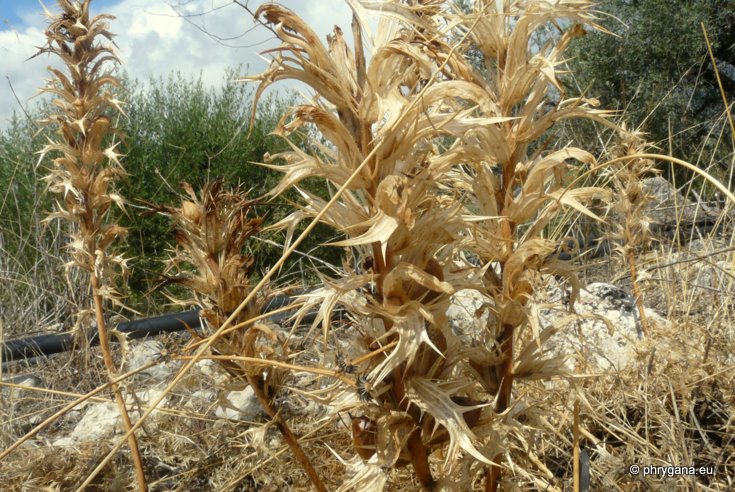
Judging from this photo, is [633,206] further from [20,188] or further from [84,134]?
[20,188]

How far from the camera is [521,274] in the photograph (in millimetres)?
1117

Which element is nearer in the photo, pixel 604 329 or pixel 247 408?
pixel 247 408

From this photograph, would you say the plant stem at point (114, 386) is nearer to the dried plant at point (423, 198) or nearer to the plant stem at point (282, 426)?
the plant stem at point (282, 426)

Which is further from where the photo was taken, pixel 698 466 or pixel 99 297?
pixel 99 297

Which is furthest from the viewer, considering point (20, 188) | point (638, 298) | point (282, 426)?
point (20, 188)

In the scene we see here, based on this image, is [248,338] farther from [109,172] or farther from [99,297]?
[109,172]

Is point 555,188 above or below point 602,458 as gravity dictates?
above

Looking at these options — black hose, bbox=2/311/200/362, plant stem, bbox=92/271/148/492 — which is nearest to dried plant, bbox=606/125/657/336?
plant stem, bbox=92/271/148/492

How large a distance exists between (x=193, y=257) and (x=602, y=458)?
3.94 ft

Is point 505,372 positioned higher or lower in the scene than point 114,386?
higher

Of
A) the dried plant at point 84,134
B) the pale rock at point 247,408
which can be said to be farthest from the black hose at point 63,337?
the dried plant at point 84,134

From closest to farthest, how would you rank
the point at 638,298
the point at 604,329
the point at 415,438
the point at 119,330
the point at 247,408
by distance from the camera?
the point at 415,438
the point at 247,408
the point at 638,298
the point at 604,329
the point at 119,330

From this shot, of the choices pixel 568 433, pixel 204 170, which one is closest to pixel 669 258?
pixel 568 433

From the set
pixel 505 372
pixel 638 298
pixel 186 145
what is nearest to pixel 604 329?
pixel 638 298
